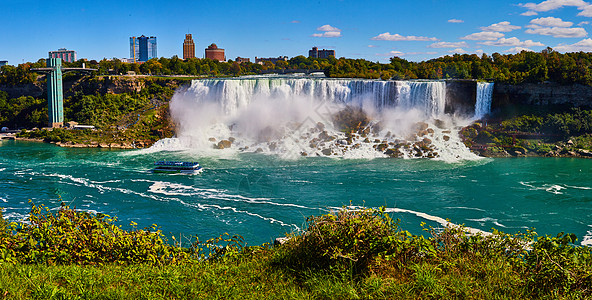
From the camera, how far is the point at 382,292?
6184 millimetres

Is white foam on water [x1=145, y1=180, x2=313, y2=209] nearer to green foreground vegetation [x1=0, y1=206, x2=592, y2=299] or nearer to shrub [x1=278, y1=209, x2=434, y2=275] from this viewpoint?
green foreground vegetation [x1=0, y1=206, x2=592, y2=299]

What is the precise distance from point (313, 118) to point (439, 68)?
20.5 metres

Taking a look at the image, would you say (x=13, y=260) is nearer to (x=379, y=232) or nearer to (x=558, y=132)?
(x=379, y=232)

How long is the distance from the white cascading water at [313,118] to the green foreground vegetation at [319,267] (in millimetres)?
27436

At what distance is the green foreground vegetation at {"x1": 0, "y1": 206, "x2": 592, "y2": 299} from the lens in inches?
245

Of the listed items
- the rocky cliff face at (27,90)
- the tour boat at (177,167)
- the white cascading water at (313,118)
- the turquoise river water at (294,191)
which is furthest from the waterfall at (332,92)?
the rocky cliff face at (27,90)

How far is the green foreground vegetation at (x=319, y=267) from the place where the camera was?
20.4ft

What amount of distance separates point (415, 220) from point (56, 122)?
43.0 metres

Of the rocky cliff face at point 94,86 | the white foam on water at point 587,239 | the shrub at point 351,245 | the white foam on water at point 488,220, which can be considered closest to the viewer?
the shrub at point 351,245

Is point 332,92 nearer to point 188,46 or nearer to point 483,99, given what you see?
point 483,99

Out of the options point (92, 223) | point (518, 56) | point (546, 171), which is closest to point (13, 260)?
point (92, 223)

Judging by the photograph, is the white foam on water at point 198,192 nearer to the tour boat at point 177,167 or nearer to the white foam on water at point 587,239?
the tour boat at point 177,167

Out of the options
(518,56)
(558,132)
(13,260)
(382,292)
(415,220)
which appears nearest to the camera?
(382,292)

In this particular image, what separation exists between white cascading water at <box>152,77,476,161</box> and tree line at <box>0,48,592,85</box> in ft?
28.9
